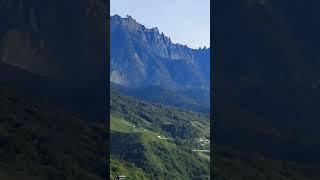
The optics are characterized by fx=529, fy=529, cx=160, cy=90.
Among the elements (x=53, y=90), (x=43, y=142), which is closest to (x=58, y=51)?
(x=53, y=90)

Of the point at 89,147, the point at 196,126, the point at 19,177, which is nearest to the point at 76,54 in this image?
the point at 89,147

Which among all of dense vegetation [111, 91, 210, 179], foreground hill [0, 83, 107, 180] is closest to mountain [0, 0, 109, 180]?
foreground hill [0, 83, 107, 180]

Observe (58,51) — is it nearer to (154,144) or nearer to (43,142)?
(43,142)
